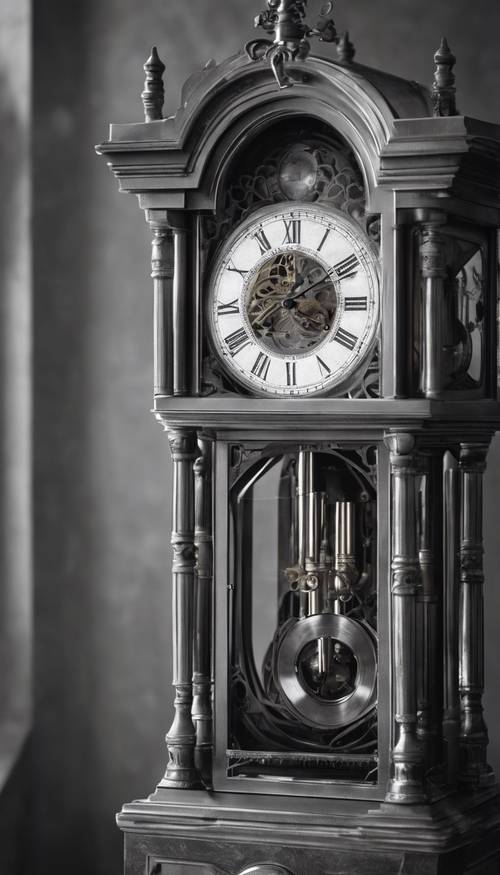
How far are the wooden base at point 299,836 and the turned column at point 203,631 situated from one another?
0.39 feet

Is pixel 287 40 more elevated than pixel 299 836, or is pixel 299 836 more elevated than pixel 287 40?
pixel 287 40

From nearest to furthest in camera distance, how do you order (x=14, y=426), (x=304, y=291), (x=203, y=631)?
(x=304, y=291)
(x=203, y=631)
(x=14, y=426)

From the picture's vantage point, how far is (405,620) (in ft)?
10.2

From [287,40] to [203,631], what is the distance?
128 centimetres

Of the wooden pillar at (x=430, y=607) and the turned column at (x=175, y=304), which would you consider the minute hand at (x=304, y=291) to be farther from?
the wooden pillar at (x=430, y=607)

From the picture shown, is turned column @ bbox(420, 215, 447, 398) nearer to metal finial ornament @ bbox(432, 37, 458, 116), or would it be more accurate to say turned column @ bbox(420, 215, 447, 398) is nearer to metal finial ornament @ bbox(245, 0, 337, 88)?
metal finial ornament @ bbox(432, 37, 458, 116)

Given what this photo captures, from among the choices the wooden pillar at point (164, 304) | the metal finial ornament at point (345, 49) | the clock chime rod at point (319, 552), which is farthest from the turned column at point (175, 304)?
the metal finial ornament at point (345, 49)

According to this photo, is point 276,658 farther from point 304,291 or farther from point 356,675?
point 304,291

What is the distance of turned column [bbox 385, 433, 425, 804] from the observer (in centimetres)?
308

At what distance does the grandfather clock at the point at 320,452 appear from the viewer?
3.10 metres

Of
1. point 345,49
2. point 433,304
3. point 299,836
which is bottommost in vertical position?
point 299,836

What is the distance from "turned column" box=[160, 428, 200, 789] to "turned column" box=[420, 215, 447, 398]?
53 centimetres

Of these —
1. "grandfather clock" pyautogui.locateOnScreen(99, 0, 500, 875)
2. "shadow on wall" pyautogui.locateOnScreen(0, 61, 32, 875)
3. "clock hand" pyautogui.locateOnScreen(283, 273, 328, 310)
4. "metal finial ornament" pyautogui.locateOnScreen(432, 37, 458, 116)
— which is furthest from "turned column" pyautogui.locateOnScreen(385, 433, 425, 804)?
"shadow on wall" pyautogui.locateOnScreen(0, 61, 32, 875)

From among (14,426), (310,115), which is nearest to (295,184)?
(310,115)
